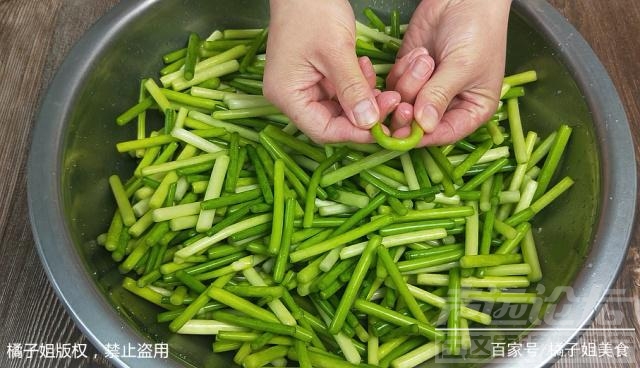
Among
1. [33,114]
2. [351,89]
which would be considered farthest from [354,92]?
[33,114]

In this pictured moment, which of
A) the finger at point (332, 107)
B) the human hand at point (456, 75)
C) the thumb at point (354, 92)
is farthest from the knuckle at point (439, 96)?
the finger at point (332, 107)

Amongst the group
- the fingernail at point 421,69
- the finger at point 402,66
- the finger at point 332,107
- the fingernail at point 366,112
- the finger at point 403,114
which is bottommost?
the fingernail at point 366,112

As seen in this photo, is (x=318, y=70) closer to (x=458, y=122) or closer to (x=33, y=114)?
(x=458, y=122)

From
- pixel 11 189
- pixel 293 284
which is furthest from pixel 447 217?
pixel 11 189

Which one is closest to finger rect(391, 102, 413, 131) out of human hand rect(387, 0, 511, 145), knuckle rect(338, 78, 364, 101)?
human hand rect(387, 0, 511, 145)

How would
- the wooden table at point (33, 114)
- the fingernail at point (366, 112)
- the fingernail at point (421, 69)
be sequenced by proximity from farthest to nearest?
the wooden table at point (33, 114) → the fingernail at point (421, 69) → the fingernail at point (366, 112)

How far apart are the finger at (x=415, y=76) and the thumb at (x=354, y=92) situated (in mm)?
139

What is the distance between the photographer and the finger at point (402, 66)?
4.36 feet

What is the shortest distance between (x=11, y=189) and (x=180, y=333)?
2.37 ft

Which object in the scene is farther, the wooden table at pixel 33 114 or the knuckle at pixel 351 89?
the wooden table at pixel 33 114

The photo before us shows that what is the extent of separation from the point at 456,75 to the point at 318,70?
0.30 meters

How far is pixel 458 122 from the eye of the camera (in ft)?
4.39

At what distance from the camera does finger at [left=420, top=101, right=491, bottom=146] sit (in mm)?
1309

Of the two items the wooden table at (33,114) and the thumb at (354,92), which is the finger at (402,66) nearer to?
the thumb at (354,92)
